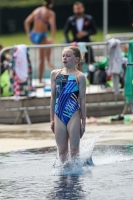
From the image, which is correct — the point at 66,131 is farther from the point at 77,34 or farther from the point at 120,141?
the point at 77,34

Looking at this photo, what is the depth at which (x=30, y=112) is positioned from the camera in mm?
15617

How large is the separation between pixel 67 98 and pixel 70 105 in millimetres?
89

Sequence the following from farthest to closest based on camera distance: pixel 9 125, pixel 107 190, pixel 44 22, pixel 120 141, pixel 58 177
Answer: pixel 44 22, pixel 9 125, pixel 120 141, pixel 58 177, pixel 107 190

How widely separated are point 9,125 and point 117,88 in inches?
86.3

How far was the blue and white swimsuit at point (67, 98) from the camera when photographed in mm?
9914

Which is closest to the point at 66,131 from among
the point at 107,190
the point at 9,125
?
the point at 107,190

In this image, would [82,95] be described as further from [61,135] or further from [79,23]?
[79,23]

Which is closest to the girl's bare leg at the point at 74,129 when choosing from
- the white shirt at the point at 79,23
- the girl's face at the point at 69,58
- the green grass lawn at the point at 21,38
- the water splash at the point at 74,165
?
the water splash at the point at 74,165

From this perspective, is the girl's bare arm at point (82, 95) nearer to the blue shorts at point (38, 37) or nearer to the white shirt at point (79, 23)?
the blue shorts at point (38, 37)

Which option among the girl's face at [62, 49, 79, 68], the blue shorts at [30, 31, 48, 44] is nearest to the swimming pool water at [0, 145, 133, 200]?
the girl's face at [62, 49, 79, 68]

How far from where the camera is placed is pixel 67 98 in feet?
32.6

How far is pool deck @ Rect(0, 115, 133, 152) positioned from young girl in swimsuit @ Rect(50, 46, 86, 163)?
7.74ft

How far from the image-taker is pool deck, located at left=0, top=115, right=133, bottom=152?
41.6ft

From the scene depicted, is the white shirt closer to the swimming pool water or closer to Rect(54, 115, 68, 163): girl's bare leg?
the swimming pool water
